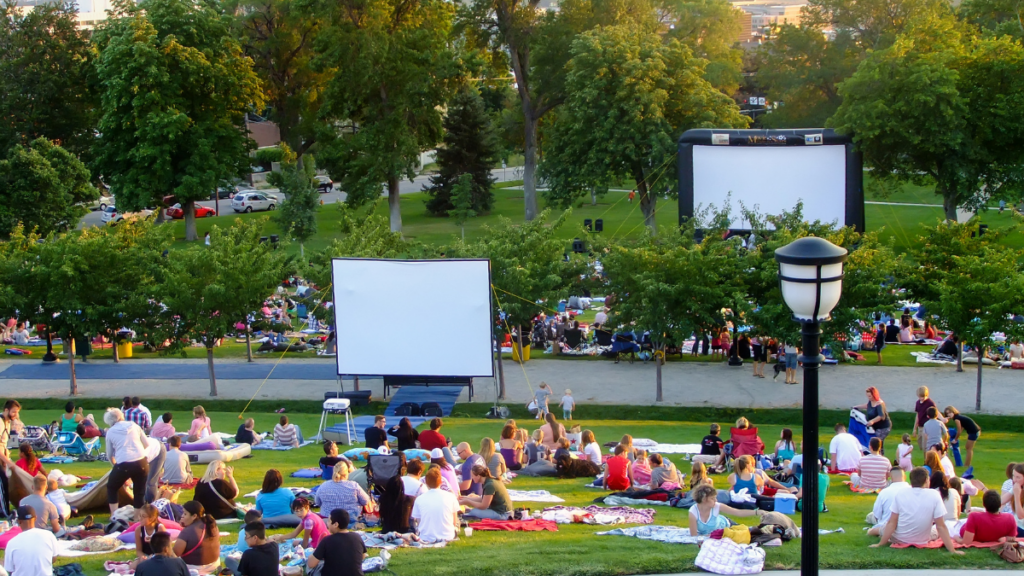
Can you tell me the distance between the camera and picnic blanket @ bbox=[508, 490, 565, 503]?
13852 mm

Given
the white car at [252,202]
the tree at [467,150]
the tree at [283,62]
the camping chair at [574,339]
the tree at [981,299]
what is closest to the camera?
the tree at [981,299]

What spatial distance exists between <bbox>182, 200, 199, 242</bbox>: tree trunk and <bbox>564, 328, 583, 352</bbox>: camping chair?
95.2 feet

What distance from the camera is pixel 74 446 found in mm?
18016

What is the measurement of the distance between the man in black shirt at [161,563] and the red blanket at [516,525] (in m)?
4.19

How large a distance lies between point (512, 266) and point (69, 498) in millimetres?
12230

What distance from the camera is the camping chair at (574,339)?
92.3 ft

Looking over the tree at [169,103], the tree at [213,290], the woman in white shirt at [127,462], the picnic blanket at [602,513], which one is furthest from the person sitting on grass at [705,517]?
the tree at [169,103]

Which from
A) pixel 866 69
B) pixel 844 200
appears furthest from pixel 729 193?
pixel 866 69

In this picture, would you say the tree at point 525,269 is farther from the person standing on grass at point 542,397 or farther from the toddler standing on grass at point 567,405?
the toddler standing on grass at point 567,405

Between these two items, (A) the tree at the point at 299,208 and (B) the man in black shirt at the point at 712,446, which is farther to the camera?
A: (A) the tree at the point at 299,208

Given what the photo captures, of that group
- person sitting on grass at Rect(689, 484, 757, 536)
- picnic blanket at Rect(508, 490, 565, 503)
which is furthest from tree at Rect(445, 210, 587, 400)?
person sitting on grass at Rect(689, 484, 757, 536)

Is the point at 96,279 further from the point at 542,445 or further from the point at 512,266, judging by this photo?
the point at 542,445

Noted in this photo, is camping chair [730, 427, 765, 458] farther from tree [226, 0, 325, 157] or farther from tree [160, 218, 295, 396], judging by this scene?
tree [226, 0, 325, 157]

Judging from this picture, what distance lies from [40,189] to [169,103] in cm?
685
